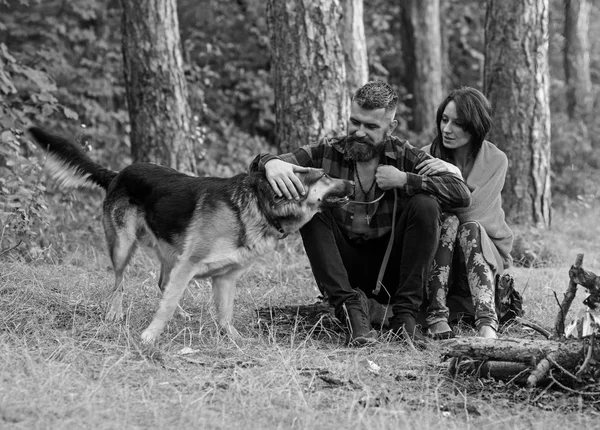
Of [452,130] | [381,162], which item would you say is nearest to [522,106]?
[452,130]

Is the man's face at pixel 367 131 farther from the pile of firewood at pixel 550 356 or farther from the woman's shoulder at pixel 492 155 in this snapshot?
the pile of firewood at pixel 550 356

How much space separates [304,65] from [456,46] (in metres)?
11.4

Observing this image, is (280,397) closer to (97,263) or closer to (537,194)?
(97,263)

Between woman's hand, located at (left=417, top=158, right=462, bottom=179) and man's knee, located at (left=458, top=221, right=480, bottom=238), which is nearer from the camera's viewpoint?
woman's hand, located at (left=417, top=158, right=462, bottom=179)

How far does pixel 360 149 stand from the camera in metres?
5.04

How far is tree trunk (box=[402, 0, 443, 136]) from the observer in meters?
14.9

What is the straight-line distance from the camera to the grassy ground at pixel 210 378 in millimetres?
3453

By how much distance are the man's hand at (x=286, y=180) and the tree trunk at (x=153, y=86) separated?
3673 millimetres

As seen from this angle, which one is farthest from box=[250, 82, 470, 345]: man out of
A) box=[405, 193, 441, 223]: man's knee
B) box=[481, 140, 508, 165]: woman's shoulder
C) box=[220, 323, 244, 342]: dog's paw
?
box=[220, 323, 244, 342]: dog's paw

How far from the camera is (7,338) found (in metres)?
4.49

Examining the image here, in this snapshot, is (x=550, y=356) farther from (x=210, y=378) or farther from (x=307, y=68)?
(x=307, y=68)

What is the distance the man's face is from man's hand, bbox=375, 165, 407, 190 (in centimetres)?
17

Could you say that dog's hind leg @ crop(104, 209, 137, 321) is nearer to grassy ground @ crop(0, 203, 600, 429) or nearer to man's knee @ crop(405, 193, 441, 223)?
grassy ground @ crop(0, 203, 600, 429)

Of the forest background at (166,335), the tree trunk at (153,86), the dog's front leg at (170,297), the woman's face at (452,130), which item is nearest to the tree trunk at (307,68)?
the forest background at (166,335)
